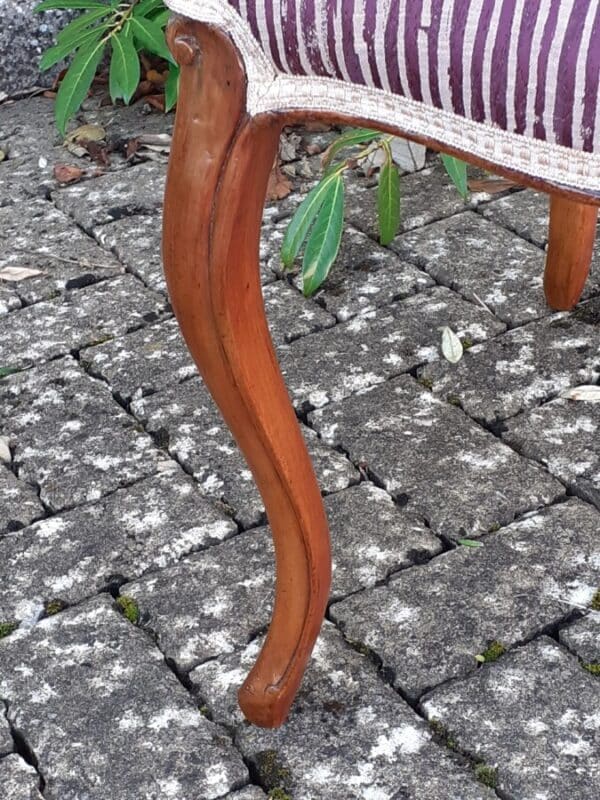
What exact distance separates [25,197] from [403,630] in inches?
73.3

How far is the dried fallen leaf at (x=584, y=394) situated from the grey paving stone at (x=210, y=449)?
0.45 m

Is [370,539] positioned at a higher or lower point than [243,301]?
lower

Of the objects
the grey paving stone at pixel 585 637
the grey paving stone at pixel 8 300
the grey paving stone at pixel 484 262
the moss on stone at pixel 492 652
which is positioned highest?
the grey paving stone at pixel 484 262

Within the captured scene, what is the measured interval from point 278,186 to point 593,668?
177 cm

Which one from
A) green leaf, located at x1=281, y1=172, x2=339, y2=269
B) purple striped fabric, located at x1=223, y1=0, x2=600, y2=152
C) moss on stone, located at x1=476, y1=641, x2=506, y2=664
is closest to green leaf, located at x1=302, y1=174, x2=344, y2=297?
green leaf, located at x1=281, y1=172, x2=339, y2=269

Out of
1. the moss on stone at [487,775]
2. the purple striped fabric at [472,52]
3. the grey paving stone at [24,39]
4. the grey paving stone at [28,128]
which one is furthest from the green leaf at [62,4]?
the moss on stone at [487,775]

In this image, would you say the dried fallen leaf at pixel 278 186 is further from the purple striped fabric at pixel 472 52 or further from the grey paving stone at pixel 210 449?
the purple striped fabric at pixel 472 52

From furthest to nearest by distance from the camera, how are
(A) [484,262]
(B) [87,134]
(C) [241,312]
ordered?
1. (B) [87,134]
2. (A) [484,262]
3. (C) [241,312]

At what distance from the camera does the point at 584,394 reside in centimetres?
236

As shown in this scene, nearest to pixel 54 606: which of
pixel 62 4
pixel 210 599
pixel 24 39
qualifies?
pixel 210 599

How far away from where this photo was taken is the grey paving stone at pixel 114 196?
3162mm

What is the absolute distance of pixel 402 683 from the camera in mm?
1804

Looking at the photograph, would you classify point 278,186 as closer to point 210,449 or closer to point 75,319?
point 75,319

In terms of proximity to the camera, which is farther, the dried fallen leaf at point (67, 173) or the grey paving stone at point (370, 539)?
the dried fallen leaf at point (67, 173)
